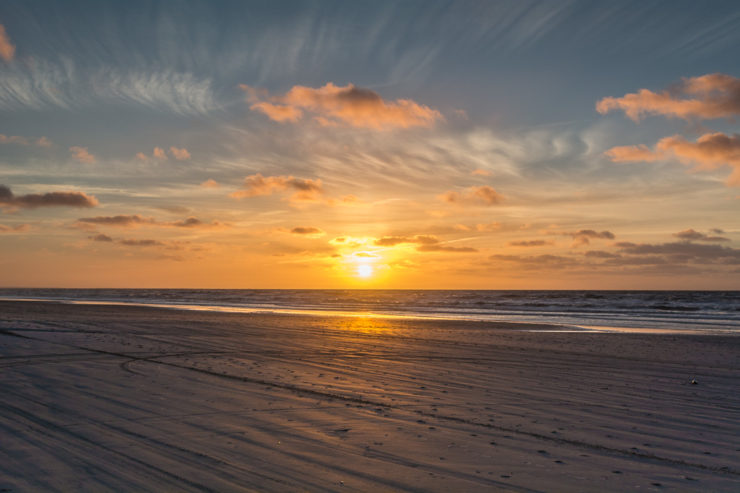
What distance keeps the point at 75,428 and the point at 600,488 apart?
670 centimetres

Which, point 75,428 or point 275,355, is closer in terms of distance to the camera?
point 75,428

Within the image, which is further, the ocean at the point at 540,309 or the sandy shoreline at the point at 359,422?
the ocean at the point at 540,309

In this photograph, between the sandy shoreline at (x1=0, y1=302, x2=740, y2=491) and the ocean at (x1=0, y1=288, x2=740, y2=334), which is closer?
the sandy shoreline at (x1=0, y1=302, x2=740, y2=491)

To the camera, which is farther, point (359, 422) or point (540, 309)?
point (540, 309)

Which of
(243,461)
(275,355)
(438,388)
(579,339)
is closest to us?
(243,461)

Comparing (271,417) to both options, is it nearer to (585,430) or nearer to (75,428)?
(75,428)

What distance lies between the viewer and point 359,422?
7582 millimetres

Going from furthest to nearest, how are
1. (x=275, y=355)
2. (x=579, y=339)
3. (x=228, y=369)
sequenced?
(x=579, y=339) → (x=275, y=355) → (x=228, y=369)

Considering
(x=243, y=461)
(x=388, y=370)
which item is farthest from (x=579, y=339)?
(x=243, y=461)

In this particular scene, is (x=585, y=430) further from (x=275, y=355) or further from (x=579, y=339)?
(x=579, y=339)

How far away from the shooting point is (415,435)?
692 centimetres

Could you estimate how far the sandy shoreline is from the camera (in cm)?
538

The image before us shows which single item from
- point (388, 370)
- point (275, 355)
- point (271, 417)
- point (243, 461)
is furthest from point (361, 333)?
point (243, 461)

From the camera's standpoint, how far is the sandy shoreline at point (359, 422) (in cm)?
538
